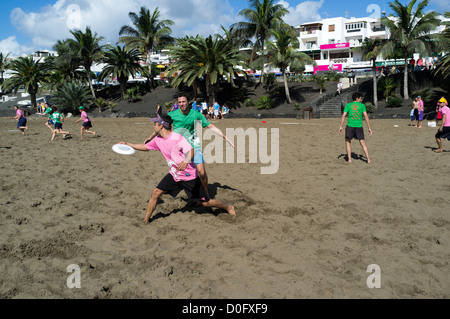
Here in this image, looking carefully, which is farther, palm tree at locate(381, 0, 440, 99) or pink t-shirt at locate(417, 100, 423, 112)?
palm tree at locate(381, 0, 440, 99)

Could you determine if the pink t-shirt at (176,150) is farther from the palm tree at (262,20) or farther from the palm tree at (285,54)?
the palm tree at (262,20)

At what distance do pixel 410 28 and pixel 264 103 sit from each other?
1250 cm

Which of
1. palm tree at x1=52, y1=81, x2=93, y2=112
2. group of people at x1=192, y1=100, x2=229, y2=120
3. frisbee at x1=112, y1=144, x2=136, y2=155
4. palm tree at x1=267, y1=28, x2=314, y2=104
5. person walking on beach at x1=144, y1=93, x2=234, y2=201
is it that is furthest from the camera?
palm tree at x1=52, y1=81, x2=93, y2=112

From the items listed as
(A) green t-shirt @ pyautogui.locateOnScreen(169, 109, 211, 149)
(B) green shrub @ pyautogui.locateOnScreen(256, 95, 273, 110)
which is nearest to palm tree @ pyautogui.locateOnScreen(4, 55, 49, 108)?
(B) green shrub @ pyautogui.locateOnScreen(256, 95, 273, 110)

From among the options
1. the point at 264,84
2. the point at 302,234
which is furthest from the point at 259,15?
the point at 302,234

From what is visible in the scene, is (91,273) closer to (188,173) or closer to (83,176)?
(188,173)

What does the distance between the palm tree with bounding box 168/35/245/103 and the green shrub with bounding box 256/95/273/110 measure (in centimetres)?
337

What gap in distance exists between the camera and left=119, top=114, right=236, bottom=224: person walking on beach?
16.1 ft

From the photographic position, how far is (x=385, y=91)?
28.8m

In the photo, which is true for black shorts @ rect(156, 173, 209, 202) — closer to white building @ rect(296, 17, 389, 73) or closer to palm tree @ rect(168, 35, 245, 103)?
palm tree @ rect(168, 35, 245, 103)

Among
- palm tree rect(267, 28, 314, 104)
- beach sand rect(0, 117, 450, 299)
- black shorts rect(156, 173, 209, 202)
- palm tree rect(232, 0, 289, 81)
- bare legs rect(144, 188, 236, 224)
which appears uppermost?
palm tree rect(232, 0, 289, 81)

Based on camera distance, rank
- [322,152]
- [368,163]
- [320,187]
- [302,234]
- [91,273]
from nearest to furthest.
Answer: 1. [91,273]
2. [302,234]
3. [320,187]
4. [368,163]
5. [322,152]

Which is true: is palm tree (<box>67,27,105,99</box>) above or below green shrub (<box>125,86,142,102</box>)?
above

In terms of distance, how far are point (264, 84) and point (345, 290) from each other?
35.2 meters
